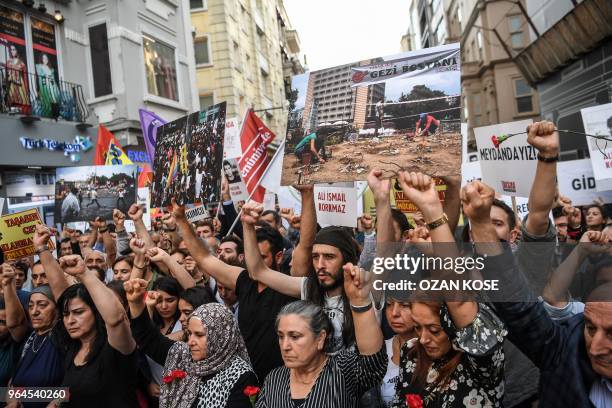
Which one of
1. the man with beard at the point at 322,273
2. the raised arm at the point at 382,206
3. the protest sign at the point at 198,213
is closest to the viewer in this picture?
the raised arm at the point at 382,206

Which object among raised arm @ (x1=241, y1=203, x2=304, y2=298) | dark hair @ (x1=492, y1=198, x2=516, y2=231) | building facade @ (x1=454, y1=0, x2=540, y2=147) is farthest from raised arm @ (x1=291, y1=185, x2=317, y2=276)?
building facade @ (x1=454, y1=0, x2=540, y2=147)

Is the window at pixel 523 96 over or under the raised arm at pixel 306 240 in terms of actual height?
over

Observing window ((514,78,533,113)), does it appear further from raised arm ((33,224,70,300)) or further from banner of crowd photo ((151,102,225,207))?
raised arm ((33,224,70,300))

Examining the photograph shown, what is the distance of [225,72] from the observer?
25.3 meters

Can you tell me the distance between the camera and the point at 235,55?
26734 mm

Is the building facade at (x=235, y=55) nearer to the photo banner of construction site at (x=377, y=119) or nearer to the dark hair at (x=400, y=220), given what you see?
the dark hair at (x=400, y=220)

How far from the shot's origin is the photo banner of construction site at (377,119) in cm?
294

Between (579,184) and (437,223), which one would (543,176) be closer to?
(437,223)

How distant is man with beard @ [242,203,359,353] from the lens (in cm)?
316

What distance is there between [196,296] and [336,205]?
1.42 meters

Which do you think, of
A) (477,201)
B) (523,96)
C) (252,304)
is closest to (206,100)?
(523,96)

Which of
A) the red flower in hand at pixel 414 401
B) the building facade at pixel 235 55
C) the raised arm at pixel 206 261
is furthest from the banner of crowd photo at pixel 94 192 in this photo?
the building facade at pixel 235 55

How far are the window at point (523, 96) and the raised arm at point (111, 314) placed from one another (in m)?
32.0

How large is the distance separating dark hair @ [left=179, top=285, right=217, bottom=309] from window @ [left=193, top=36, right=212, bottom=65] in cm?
2289
